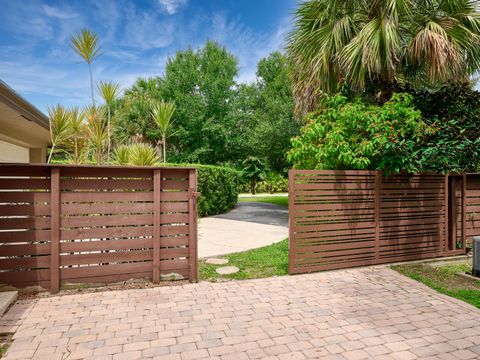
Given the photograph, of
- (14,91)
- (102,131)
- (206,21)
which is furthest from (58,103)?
(206,21)

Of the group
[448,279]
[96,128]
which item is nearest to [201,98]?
[96,128]

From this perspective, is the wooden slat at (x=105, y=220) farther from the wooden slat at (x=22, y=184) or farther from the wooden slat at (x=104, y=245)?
the wooden slat at (x=22, y=184)

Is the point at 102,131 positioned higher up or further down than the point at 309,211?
higher up

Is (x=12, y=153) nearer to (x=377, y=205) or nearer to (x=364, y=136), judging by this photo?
(x=364, y=136)

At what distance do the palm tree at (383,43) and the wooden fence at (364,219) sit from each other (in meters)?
1.94

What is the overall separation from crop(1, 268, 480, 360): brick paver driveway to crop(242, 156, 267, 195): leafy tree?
22832 mm

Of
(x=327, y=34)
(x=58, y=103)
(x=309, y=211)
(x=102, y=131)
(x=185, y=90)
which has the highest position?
(x=185, y=90)

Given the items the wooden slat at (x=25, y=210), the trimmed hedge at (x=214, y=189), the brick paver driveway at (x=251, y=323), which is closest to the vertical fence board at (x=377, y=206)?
the brick paver driveway at (x=251, y=323)

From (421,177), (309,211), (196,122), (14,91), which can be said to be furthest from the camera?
(196,122)

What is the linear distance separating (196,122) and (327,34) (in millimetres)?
18395

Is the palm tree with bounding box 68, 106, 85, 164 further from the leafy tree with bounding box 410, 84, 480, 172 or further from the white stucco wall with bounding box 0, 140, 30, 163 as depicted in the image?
the leafy tree with bounding box 410, 84, 480, 172

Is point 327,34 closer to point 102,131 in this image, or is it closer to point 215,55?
point 102,131

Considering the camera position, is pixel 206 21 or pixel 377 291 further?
pixel 206 21

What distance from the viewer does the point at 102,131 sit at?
22.8 ft
